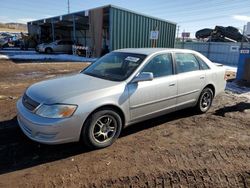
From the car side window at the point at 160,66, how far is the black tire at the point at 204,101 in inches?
48.9

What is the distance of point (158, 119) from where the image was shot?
5.14 meters

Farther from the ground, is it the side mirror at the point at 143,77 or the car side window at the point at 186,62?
the car side window at the point at 186,62

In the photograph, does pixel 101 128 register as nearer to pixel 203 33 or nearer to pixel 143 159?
pixel 143 159

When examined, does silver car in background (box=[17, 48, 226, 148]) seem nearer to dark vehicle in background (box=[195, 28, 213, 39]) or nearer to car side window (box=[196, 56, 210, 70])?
car side window (box=[196, 56, 210, 70])

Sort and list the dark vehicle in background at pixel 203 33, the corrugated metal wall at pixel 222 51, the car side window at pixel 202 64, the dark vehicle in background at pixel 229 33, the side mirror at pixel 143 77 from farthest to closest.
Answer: the dark vehicle in background at pixel 203 33
the dark vehicle in background at pixel 229 33
the corrugated metal wall at pixel 222 51
the car side window at pixel 202 64
the side mirror at pixel 143 77

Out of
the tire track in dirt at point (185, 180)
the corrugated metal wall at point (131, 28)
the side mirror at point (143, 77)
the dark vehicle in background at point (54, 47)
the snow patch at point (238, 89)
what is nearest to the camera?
the tire track in dirt at point (185, 180)

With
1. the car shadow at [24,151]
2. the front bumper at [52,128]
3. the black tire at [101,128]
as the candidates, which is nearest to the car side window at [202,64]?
the car shadow at [24,151]

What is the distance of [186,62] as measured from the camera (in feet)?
16.6

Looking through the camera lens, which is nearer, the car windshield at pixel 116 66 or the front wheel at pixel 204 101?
the car windshield at pixel 116 66

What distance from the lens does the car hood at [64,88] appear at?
11.3 feet

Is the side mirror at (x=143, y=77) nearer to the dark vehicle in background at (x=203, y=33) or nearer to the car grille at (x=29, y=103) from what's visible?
the car grille at (x=29, y=103)

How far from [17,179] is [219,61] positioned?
19931 mm

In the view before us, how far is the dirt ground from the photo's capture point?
296 centimetres

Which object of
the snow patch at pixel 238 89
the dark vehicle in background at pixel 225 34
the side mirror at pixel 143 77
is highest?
the dark vehicle in background at pixel 225 34
